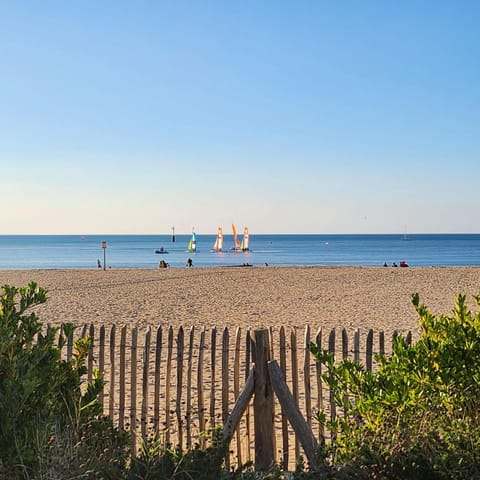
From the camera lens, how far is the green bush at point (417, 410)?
4246 mm

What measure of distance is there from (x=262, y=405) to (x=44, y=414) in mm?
2382

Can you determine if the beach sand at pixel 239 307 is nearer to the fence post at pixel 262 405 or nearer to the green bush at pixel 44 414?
the fence post at pixel 262 405

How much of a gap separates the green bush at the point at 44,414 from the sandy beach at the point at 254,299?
11.8 metres

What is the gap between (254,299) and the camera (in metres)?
23.7

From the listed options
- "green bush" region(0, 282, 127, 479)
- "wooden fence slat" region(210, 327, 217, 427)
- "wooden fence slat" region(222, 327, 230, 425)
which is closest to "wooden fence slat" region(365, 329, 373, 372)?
"wooden fence slat" region(222, 327, 230, 425)

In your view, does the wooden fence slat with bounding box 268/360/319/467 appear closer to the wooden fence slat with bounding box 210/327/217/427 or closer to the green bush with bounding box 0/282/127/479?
the wooden fence slat with bounding box 210/327/217/427

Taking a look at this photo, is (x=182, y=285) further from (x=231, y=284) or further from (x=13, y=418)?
(x=13, y=418)

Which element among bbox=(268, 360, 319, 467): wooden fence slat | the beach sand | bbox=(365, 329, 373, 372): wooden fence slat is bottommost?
the beach sand

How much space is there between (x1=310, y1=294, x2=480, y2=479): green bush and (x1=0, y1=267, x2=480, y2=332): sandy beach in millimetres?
11151

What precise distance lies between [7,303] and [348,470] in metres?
2.64

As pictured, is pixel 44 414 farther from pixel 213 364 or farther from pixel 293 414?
pixel 213 364

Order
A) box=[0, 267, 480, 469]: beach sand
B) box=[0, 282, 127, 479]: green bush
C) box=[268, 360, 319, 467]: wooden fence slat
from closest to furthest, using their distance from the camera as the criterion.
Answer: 1. box=[0, 282, 127, 479]: green bush
2. box=[268, 360, 319, 467]: wooden fence slat
3. box=[0, 267, 480, 469]: beach sand

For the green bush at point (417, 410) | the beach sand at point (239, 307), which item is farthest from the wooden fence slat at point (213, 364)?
the green bush at point (417, 410)

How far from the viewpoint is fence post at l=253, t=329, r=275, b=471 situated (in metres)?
5.88
